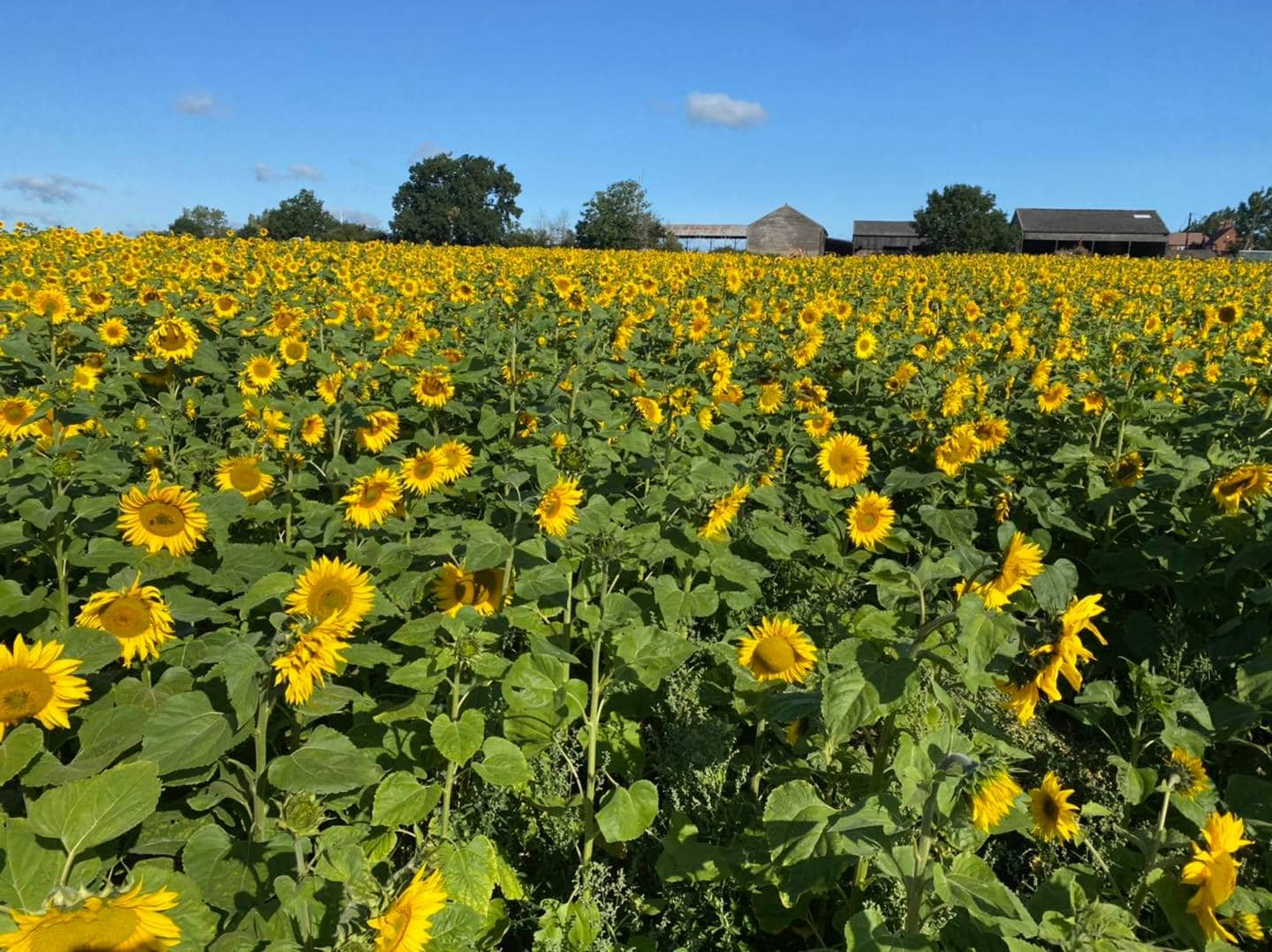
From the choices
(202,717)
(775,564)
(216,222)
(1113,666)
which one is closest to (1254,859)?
(1113,666)

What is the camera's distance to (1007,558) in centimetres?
193

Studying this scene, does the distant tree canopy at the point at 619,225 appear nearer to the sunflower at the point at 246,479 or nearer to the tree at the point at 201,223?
the tree at the point at 201,223

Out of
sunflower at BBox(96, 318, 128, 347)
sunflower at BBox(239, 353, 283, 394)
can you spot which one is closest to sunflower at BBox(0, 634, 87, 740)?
sunflower at BBox(239, 353, 283, 394)

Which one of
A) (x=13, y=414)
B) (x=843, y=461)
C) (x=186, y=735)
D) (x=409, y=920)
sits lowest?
(x=409, y=920)

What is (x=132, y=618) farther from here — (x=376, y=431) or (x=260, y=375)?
(x=260, y=375)

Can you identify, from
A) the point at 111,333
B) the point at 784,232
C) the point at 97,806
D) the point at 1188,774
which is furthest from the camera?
the point at 784,232

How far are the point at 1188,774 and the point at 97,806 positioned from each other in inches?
99.8

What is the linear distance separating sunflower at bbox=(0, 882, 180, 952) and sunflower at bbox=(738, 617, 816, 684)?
6.26 ft

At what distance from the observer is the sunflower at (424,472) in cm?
339

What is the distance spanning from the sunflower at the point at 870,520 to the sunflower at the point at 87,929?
3123mm

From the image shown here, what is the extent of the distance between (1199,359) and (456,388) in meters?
6.56

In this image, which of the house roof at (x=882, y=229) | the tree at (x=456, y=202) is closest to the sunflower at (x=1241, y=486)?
the tree at (x=456, y=202)

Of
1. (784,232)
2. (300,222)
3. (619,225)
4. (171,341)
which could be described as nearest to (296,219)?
(300,222)

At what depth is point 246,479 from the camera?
3234 mm
